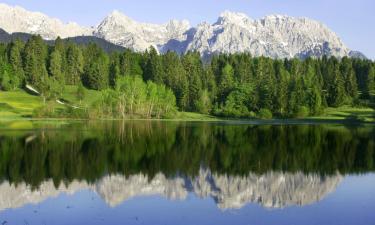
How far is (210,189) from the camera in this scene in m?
37.8

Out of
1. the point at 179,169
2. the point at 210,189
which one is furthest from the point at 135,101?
the point at 210,189

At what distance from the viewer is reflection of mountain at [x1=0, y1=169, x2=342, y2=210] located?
3369 centimetres

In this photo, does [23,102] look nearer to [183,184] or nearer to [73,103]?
[73,103]

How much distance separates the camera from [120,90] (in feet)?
559

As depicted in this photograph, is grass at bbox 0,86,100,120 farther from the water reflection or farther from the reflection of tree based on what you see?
the water reflection

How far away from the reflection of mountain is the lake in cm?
8

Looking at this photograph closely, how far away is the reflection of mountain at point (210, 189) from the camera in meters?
33.7

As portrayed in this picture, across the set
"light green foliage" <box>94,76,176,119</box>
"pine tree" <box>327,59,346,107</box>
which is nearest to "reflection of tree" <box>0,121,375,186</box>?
"light green foliage" <box>94,76,176,119</box>

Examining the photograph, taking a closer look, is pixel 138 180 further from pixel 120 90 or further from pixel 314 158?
pixel 120 90

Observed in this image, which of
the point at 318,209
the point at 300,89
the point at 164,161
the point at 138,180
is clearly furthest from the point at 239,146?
the point at 300,89

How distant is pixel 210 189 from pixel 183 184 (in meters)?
2.79

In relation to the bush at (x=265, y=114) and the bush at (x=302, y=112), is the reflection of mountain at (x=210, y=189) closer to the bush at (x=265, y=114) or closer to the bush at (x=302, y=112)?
the bush at (x=265, y=114)

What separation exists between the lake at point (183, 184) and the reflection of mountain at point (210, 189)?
0.25ft

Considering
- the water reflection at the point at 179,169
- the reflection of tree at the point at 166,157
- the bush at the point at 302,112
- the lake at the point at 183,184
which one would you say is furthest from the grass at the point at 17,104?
the bush at the point at 302,112
